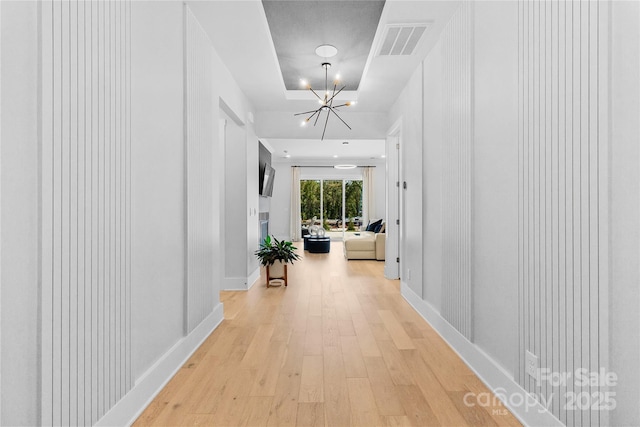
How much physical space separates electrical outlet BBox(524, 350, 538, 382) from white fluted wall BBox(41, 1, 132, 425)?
204 centimetres

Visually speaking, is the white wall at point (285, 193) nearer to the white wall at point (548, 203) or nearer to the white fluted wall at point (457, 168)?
the white fluted wall at point (457, 168)

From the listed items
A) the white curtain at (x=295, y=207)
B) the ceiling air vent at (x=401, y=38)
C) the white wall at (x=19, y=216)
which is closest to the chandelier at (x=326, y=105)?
the ceiling air vent at (x=401, y=38)

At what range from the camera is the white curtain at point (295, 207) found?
1063cm

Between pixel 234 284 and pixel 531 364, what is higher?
pixel 531 364

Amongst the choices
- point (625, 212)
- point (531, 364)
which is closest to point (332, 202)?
point (531, 364)

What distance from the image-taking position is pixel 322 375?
2.19 m

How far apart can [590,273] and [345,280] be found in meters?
3.96

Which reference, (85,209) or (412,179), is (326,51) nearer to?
(412,179)

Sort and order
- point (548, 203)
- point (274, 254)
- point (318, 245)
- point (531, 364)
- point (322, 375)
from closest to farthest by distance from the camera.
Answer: point (548, 203) < point (531, 364) < point (322, 375) < point (274, 254) < point (318, 245)

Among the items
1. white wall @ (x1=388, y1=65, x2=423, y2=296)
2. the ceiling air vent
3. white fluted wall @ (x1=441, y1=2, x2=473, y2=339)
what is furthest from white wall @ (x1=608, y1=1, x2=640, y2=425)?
white wall @ (x1=388, y1=65, x2=423, y2=296)

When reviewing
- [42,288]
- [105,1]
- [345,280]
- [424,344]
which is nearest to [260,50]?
[105,1]

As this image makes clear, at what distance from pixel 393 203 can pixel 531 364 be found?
340cm

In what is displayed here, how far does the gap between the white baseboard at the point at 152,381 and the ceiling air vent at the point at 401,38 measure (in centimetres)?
289

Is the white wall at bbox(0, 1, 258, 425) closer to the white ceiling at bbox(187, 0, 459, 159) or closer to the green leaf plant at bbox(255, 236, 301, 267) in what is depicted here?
the white ceiling at bbox(187, 0, 459, 159)
